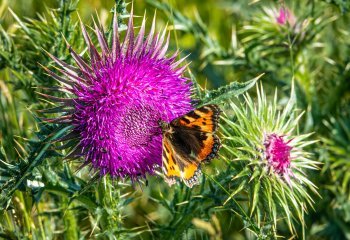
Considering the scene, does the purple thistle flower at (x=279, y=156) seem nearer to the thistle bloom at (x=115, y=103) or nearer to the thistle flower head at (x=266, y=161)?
the thistle flower head at (x=266, y=161)

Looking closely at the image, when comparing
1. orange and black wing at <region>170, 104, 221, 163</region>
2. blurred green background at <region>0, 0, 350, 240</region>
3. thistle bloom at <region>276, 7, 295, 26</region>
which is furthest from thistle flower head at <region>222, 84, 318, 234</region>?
thistle bloom at <region>276, 7, 295, 26</region>

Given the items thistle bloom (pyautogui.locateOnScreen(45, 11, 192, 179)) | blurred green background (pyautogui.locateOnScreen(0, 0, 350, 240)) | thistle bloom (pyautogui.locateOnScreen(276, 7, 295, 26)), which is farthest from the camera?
thistle bloom (pyautogui.locateOnScreen(276, 7, 295, 26))

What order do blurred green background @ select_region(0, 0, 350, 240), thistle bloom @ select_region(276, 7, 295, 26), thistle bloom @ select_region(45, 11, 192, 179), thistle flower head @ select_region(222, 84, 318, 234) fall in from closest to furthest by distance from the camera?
thistle bloom @ select_region(45, 11, 192, 179)
thistle flower head @ select_region(222, 84, 318, 234)
blurred green background @ select_region(0, 0, 350, 240)
thistle bloom @ select_region(276, 7, 295, 26)

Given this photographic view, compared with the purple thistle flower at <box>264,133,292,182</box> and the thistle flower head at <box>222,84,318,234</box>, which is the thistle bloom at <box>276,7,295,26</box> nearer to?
the thistle flower head at <box>222,84,318,234</box>

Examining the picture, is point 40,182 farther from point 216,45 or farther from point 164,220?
point 216,45

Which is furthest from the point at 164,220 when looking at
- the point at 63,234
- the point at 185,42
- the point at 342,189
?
the point at 185,42

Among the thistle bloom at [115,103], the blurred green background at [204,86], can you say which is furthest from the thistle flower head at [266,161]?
the thistle bloom at [115,103]

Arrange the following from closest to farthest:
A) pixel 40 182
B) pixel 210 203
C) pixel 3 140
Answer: pixel 40 182
pixel 210 203
pixel 3 140
